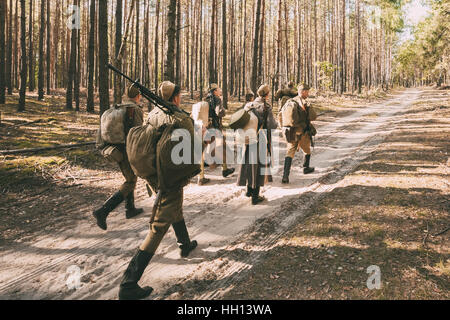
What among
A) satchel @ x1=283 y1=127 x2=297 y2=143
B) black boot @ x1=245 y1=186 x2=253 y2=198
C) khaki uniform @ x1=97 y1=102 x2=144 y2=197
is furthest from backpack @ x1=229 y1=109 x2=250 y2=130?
satchel @ x1=283 y1=127 x2=297 y2=143

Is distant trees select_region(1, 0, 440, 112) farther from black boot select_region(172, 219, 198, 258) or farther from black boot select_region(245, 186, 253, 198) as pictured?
black boot select_region(172, 219, 198, 258)

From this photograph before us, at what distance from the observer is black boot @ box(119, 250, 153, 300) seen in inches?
127

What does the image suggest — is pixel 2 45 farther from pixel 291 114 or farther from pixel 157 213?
pixel 157 213

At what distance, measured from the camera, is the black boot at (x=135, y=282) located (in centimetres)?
323

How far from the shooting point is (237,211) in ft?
18.6

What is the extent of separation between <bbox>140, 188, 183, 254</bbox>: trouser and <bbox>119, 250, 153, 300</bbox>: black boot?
99mm

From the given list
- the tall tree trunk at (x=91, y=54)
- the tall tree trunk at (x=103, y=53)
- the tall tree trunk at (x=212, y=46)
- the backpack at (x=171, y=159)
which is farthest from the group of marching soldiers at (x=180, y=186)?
the tall tree trunk at (x=212, y=46)

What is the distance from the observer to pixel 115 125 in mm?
4785

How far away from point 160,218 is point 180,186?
1.35 feet

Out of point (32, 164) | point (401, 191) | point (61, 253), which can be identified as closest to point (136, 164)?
point (61, 253)
